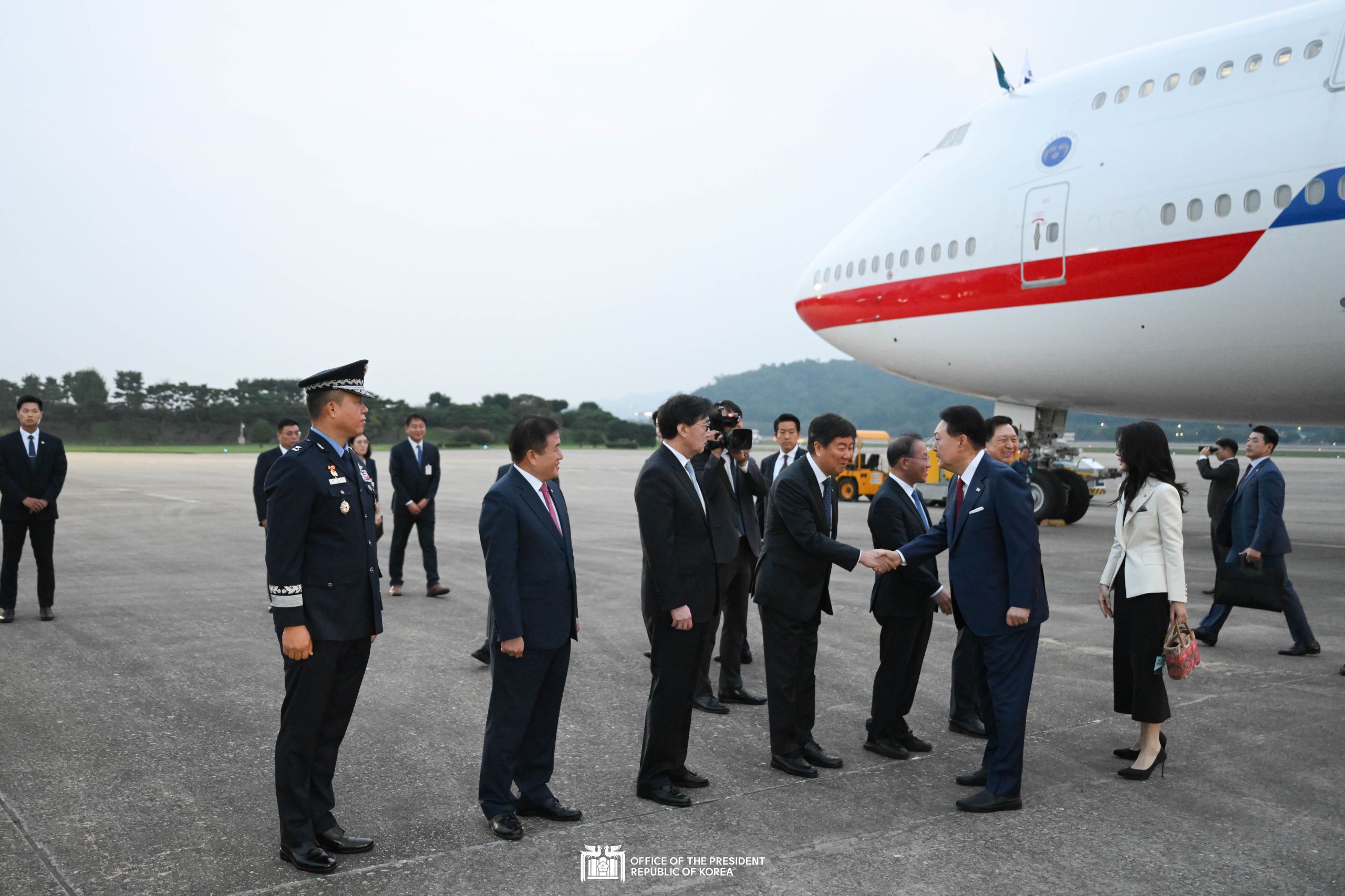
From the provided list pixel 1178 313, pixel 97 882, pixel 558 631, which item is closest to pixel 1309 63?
pixel 1178 313

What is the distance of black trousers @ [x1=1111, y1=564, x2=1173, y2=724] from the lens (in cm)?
476

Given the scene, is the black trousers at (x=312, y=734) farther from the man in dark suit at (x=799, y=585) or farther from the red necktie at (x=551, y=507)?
the man in dark suit at (x=799, y=585)

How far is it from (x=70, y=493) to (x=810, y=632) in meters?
24.6

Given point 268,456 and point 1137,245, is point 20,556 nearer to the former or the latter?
point 268,456

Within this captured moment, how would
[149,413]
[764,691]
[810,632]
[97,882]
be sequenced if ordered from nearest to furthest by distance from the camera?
[97,882] → [810,632] → [764,691] → [149,413]

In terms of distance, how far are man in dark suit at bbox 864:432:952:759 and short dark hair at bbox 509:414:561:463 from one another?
6.21 feet

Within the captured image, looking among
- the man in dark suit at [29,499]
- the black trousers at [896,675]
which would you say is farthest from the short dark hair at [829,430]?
the man in dark suit at [29,499]

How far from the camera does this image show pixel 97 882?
3.48 metres

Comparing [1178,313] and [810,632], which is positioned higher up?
[1178,313]

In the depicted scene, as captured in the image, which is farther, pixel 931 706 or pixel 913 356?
pixel 913 356

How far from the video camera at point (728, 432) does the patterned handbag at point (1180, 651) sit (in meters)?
2.46

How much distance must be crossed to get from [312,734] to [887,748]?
2.92 metres

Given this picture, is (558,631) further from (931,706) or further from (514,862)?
(931,706)

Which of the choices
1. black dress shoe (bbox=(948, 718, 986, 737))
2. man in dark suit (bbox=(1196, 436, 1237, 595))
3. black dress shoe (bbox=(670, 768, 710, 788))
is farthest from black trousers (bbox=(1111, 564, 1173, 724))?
man in dark suit (bbox=(1196, 436, 1237, 595))
